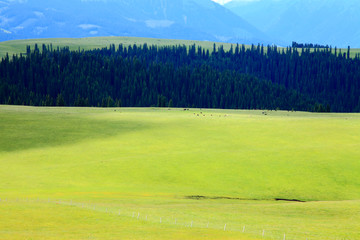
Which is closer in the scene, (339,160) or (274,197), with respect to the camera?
(274,197)

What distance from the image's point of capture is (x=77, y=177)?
3241 inches

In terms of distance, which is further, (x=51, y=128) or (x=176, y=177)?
(x=51, y=128)

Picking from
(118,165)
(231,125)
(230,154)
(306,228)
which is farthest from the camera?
(231,125)

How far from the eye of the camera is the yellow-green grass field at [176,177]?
49562 millimetres

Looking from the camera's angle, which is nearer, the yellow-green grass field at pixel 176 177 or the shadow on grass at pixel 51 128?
the yellow-green grass field at pixel 176 177

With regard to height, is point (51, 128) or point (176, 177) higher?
point (51, 128)

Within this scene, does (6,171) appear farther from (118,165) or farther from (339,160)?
(339,160)

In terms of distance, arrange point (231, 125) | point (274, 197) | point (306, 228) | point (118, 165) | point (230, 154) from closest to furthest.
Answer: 1. point (306, 228)
2. point (274, 197)
3. point (118, 165)
4. point (230, 154)
5. point (231, 125)

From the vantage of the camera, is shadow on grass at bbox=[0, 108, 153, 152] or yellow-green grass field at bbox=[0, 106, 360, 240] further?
shadow on grass at bbox=[0, 108, 153, 152]

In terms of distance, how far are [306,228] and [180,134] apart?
65.5m

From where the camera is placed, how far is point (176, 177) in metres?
83.2

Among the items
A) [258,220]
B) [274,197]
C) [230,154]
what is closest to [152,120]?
[230,154]

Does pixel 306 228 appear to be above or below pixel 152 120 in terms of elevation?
below

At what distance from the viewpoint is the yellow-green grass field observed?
163 feet
